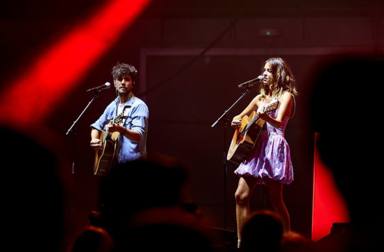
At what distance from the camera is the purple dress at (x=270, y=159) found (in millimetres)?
5027

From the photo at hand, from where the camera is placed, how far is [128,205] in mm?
1753

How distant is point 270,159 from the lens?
5.05 metres

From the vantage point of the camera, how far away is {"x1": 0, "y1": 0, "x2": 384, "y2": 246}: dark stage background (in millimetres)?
7266

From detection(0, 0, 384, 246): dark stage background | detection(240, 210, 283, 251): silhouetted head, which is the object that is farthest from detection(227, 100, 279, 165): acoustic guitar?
detection(240, 210, 283, 251): silhouetted head

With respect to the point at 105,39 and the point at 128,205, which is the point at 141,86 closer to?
the point at 105,39

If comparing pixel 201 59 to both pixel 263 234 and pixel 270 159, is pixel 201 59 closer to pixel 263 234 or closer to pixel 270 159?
pixel 270 159

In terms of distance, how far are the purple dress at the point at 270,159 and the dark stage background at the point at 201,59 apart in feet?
6.41

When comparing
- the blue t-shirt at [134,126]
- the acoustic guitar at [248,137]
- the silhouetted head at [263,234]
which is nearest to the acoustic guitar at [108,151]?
the blue t-shirt at [134,126]

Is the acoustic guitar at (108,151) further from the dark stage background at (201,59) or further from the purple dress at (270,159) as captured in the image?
the dark stage background at (201,59)

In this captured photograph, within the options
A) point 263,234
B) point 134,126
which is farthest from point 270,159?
point 263,234

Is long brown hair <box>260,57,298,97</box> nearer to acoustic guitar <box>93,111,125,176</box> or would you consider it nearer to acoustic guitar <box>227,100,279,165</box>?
acoustic guitar <box>227,100,279,165</box>

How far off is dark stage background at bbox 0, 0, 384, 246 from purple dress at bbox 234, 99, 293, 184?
77.0 inches

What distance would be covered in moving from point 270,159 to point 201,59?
2.94 metres

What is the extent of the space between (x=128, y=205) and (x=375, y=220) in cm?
69
